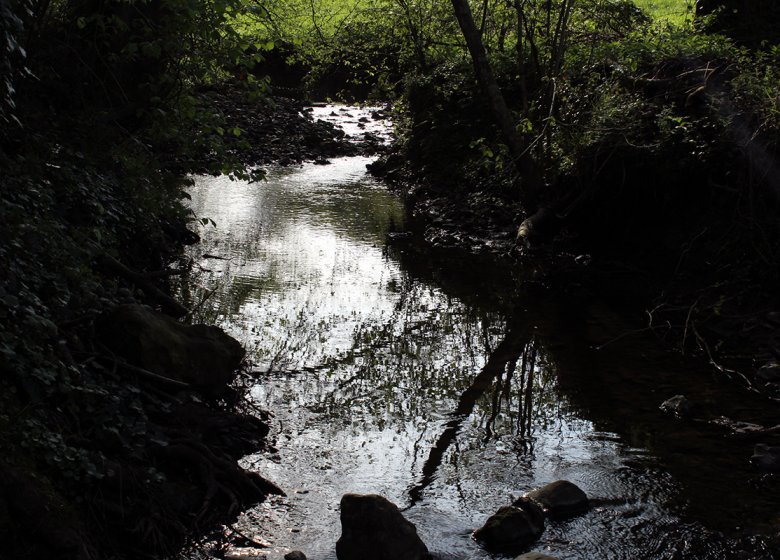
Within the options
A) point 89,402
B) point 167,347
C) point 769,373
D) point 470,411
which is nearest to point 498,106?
point 769,373

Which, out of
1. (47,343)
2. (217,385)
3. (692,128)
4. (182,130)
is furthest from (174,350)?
(692,128)

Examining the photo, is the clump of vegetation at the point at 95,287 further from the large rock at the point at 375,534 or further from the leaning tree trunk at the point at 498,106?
the leaning tree trunk at the point at 498,106

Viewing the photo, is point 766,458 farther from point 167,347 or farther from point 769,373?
point 167,347

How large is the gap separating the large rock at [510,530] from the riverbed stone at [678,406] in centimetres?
242

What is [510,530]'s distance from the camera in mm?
5090

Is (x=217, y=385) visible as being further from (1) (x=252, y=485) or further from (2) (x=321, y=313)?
(2) (x=321, y=313)

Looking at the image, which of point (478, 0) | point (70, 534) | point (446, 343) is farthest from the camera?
point (478, 0)

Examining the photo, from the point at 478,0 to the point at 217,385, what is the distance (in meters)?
13.1


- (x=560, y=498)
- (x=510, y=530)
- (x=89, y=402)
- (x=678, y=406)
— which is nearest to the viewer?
(x=89, y=402)

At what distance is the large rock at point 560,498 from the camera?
542 cm

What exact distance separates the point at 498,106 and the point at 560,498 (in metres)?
9.16

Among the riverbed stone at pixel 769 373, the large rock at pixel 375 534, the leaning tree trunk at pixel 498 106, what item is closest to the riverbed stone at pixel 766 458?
the riverbed stone at pixel 769 373

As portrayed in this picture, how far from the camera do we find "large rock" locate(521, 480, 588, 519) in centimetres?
542

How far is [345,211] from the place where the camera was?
56.4 feet
